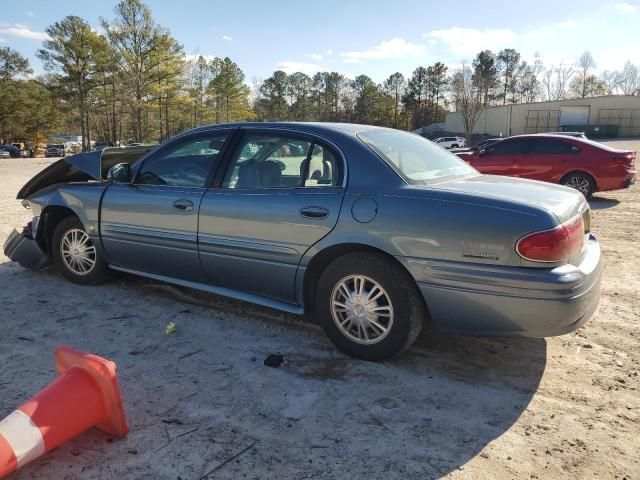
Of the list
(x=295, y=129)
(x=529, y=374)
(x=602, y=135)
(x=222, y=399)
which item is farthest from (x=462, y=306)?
(x=602, y=135)

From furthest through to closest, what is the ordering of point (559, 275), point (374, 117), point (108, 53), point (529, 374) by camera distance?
point (374, 117) → point (108, 53) → point (529, 374) → point (559, 275)

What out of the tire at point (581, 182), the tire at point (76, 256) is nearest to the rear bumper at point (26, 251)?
the tire at point (76, 256)

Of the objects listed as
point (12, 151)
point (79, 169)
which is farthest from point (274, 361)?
point (12, 151)

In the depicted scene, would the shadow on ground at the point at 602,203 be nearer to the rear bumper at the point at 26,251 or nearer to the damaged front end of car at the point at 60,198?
the damaged front end of car at the point at 60,198

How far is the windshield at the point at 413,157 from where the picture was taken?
3480 millimetres

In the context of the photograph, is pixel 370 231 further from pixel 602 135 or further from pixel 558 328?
pixel 602 135

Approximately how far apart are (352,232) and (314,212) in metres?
0.32

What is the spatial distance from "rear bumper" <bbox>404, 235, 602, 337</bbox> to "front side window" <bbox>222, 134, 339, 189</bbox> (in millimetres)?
927

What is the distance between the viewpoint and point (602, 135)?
57.0 meters

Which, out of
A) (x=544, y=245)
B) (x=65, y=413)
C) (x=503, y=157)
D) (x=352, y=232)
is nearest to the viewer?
(x=65, y=413)

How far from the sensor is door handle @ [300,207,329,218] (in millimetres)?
3426

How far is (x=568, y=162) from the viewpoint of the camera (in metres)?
10.7

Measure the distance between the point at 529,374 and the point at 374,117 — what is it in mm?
75089

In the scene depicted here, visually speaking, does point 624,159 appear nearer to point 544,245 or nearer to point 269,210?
point 544,245
